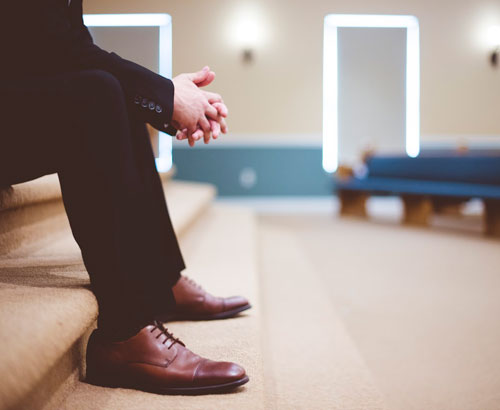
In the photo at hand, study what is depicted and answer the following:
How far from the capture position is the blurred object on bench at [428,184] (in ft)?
11.4

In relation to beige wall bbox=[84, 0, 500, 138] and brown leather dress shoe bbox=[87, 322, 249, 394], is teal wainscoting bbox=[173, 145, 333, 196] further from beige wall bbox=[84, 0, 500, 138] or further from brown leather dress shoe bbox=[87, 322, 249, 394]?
brown leather dress shoe bbox=[87, 322, 249, 394]

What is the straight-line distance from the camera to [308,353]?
4.29ft

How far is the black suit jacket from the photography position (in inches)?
30.4

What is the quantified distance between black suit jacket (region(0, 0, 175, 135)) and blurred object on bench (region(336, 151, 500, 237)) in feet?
10.3

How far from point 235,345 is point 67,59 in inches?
26.8

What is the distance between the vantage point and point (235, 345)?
3.38ft

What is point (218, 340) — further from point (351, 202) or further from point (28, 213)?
point (351, 202)

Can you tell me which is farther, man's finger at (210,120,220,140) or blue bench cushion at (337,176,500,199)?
blue bench cushion at (337,176,500,199)

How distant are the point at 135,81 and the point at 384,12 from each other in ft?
2.10

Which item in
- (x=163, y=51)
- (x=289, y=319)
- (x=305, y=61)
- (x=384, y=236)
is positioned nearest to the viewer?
(x=163, y=51)

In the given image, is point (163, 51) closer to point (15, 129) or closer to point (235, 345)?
point (15, 129)

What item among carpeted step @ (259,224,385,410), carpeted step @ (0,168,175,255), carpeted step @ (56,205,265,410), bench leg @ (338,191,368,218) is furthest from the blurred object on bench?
carpeted step @ (0,168,175,255)

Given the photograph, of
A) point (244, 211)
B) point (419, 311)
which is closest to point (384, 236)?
point (244, 211)

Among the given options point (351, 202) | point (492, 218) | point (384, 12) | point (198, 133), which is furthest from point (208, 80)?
point (351, 202)
